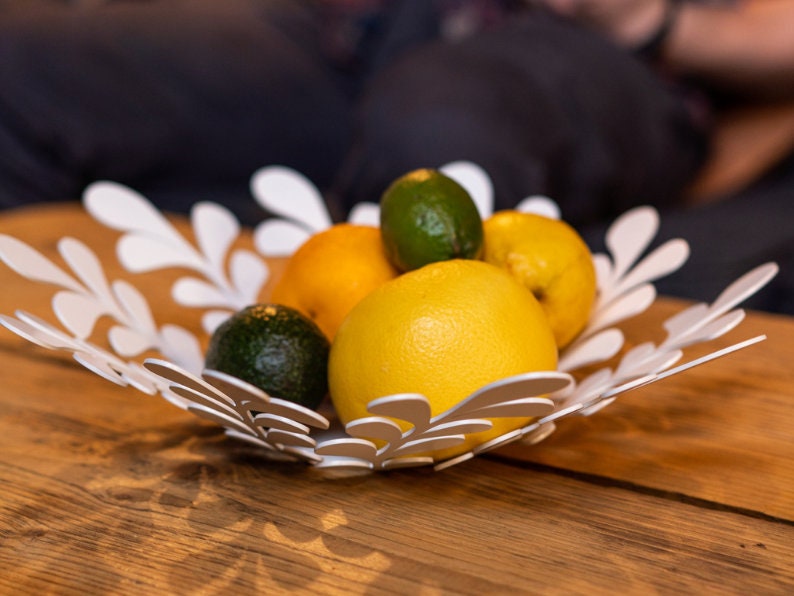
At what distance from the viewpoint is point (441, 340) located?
0.44 metres

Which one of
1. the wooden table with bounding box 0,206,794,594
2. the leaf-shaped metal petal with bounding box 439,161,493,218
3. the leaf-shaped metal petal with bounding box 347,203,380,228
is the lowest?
the wooden table with bounding box 0,206,794,594

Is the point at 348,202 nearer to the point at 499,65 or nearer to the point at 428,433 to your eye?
the point at 499,65

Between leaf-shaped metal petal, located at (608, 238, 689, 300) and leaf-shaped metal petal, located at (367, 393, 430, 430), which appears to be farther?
leaf-shaped metal petal, located at (608, 238, 689, 300)

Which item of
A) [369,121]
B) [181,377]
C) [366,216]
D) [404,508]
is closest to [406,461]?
[404,508]

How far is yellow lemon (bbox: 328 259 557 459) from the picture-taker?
0.44 metres

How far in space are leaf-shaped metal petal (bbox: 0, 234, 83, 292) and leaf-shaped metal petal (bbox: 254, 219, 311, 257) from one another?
0.20 meters

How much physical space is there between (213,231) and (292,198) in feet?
0.27

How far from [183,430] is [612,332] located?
Result: 1.03 feet

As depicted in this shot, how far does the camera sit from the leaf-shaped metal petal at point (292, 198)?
0.75m

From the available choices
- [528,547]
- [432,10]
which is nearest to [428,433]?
[528,547]

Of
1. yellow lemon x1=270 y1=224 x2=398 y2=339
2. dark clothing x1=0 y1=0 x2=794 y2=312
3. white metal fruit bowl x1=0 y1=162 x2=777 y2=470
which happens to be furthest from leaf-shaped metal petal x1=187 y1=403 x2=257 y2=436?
dark clothing x1=0 y1=0 x2=794 y2=312

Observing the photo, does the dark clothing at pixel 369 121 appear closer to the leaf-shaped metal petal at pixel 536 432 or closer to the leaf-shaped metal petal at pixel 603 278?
the leaf-shaped metal petal at pixel 603 278

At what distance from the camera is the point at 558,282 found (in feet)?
1.79

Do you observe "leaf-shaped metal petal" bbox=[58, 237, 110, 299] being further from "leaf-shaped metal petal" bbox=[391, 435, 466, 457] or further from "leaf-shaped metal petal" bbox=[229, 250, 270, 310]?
"leaf-shaped metal petal" bbox=[391, 435, 466, 457]
